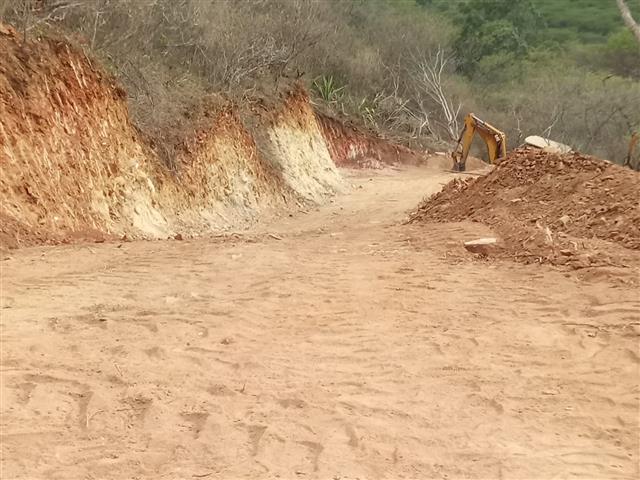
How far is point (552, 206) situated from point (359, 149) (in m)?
21.4

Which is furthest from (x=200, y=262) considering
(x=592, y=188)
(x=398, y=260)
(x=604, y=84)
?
(x=604, y=84)

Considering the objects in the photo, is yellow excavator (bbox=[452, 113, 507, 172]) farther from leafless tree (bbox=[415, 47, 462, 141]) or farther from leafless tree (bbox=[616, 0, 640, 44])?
leafless tree (bbox=[415, 47, 462, 141])

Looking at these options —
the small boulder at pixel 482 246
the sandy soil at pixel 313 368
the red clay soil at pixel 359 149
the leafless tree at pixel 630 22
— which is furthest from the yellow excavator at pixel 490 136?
Result: the sandy soil at pixel 313 368

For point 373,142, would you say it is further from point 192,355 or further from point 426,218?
point 192,355

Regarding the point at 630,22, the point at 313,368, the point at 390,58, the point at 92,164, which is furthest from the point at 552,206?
the point at 390,58

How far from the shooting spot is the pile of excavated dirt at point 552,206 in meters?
8.21

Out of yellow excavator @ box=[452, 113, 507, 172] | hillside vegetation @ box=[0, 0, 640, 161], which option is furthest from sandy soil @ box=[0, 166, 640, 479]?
yellow excavator @ box=[452, 113, 507, 172]

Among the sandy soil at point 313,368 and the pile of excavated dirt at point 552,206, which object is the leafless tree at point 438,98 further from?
the sandy soil at point 313,368

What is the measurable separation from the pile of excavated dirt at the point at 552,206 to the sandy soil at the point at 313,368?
58 centimetres

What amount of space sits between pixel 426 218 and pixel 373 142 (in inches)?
780

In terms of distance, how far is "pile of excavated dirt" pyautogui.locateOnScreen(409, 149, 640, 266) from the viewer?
8.21 metres

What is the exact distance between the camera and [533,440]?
436cm

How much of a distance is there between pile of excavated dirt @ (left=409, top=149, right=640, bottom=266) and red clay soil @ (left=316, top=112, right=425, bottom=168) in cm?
1665

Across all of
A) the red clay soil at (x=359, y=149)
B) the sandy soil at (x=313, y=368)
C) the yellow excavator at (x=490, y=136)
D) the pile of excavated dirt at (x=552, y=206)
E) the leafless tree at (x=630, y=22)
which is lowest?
the red clay soil at (x=359, y=149)
